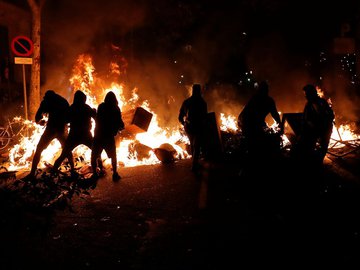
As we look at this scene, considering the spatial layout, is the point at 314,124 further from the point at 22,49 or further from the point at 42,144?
the point at 22,49

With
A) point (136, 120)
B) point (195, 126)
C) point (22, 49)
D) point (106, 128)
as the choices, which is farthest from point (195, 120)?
point (22, 49)

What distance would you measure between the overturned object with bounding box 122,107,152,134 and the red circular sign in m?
3.04

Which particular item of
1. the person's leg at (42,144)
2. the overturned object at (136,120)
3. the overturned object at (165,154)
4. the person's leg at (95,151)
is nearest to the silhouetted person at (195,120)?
the overturned object at (165,154)

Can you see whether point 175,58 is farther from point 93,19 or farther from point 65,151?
point 65,151

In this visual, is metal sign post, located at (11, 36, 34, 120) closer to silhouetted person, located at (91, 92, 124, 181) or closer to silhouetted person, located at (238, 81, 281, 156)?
silhouetted person, located at (91, 92, 124, 181)

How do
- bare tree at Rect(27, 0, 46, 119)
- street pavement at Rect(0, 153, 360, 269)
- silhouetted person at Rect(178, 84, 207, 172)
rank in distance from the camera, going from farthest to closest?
bare tree at Rect(27, 0, 46, 119), silhouetted person at Rect(178, 84, 207, 172), street pavement at Rect(0, 153, 360, 269)

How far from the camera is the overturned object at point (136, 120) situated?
9312 millimetres

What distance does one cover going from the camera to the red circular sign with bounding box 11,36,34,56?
9570 mm

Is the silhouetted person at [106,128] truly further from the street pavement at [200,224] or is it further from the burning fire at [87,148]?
the burning fire at [87,148]

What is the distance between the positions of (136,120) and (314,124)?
429 cm

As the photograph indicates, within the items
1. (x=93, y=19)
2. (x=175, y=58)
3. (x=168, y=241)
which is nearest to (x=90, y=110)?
(x=168, y=241)

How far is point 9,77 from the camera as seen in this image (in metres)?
15.4

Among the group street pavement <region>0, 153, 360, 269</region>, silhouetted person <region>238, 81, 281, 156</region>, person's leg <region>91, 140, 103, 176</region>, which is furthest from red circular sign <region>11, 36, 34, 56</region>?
silhouetted person <region>238, 81, 281, 156</region>

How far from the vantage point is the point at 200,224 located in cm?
511
